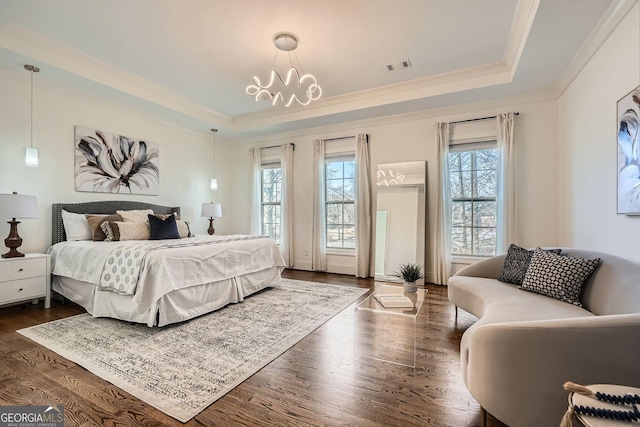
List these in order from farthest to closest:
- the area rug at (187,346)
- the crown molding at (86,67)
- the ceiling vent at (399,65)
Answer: the ceiling vent at (399,65), the crown molding at (86,67), the area rug at (187,346)


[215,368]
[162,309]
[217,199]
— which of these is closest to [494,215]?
[215,368]

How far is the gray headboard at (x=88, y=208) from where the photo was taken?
147 inches

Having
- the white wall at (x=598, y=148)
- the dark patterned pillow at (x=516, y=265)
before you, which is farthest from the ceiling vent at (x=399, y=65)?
the dark patterned pillow at (x=516, y=265)

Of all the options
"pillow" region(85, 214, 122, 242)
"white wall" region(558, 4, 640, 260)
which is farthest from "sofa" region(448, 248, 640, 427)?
"pillow" region(85, 214, 122, 242)

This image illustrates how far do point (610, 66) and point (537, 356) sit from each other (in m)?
2.76

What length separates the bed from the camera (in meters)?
2.73

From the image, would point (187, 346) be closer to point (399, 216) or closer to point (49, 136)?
point (49, 136)

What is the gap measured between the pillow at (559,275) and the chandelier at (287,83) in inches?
101

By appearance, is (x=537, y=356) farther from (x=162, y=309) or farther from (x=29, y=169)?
(x=29, y=169)

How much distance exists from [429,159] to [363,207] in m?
1.33

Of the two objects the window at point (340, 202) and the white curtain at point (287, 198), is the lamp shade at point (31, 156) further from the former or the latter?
the window at point (340, 202)

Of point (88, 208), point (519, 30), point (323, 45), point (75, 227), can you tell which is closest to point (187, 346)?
point (75, 227)

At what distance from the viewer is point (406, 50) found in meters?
3.34

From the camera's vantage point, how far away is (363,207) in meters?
5.10
